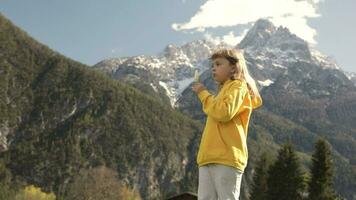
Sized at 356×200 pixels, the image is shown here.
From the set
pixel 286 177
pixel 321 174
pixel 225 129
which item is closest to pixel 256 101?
pixel 225 129

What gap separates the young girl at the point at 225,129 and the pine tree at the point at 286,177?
38.5 metres

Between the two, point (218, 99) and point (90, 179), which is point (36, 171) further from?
point (218, 99)

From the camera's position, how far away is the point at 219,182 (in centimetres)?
632

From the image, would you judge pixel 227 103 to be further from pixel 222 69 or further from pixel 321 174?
pixel 321 174

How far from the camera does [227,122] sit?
6578 mm

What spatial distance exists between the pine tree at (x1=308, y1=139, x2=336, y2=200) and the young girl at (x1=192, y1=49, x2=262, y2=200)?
116 feet

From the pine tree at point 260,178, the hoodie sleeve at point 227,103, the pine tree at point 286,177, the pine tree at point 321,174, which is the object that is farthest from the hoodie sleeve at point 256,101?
the pine tree at point 260,178

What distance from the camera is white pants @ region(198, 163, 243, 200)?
20.7ft

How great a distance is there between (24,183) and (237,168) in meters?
191

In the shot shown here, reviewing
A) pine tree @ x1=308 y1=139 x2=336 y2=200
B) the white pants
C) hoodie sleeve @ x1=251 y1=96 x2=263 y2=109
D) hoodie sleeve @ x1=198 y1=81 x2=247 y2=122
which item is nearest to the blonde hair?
hoodie sleeve @ x1=198 y1=81 x2=247 y2=122

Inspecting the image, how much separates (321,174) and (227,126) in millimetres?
36467

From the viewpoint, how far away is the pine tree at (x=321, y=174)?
133 feet

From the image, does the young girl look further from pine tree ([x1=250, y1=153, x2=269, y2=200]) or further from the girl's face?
pine tree ([x1=250, y1=153, x2=269, y2=200])

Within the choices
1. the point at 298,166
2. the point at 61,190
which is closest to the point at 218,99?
the point at 298,166
